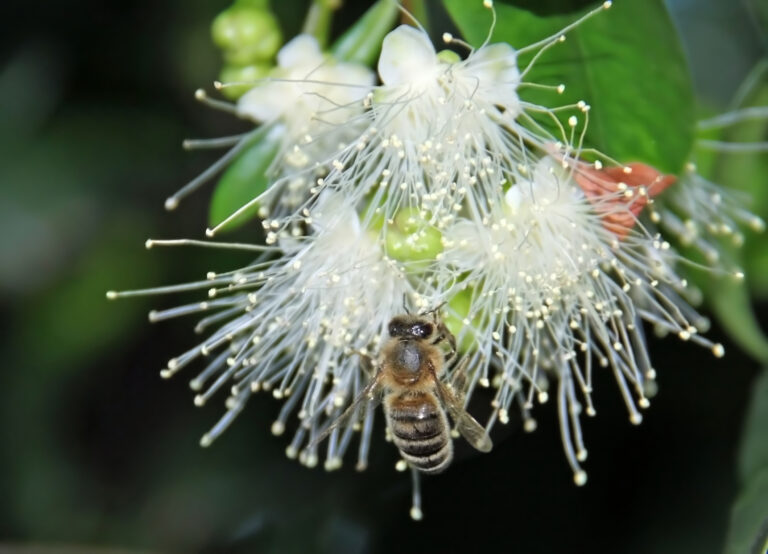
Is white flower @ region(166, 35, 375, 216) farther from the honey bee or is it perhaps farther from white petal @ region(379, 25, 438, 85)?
the honey bee

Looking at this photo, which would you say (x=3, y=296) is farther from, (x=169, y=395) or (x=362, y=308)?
(x=362, y=308)

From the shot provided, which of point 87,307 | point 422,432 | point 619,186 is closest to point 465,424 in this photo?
point 422,432

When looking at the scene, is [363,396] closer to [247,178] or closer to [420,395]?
[420,395]

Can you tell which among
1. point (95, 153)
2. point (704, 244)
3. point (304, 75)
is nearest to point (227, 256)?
point (95, 153)

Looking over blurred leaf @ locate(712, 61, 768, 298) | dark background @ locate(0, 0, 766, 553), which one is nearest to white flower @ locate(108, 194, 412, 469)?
dark background @ locate(0, 0, 766, 553)

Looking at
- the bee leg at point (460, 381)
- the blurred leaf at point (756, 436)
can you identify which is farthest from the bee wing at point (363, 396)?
the blurred leaf at point (756, 436)

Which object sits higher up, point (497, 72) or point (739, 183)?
point (739, 183)
